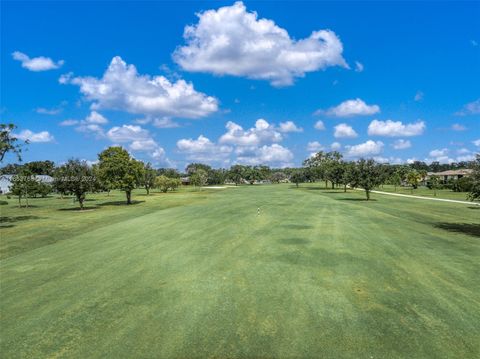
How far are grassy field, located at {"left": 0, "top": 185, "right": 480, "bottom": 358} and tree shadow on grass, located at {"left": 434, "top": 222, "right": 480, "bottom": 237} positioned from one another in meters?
3.19

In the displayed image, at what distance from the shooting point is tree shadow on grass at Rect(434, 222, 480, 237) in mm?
26094

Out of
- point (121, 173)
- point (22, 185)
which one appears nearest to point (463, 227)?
point (121, 173)

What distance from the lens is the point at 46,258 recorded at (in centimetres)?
1925

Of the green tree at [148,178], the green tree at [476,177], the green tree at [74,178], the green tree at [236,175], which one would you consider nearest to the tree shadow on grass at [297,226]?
the green tree at [476,177]

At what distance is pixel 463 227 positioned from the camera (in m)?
28.6

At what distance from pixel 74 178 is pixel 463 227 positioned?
46.3 metres

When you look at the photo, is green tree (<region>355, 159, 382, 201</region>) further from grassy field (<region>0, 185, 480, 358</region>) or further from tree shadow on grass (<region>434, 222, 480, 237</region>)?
grassy field (<region>0, 185, 480, 358</region>)

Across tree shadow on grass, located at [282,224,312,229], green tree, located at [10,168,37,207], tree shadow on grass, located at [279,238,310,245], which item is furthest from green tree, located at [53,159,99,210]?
tree shadow on grass, located at [279,238,310,245]

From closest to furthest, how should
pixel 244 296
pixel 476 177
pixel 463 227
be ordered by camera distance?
pixel 244 296
pixel 476 177
pixel 463 227

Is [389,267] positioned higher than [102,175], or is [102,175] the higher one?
[102,175]

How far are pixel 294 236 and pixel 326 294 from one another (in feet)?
36.0

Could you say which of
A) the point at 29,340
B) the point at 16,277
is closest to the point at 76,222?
the point at 16,277

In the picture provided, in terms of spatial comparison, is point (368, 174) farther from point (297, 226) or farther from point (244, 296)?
point (244, 296)

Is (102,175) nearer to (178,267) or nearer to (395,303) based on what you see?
(178,267)
